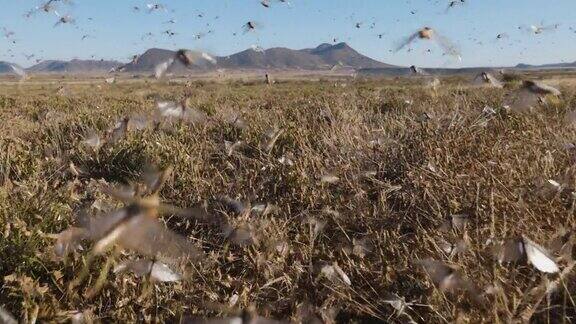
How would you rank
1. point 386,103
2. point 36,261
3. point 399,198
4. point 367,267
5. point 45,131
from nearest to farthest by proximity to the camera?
point 36,261
point 367,267
point 399,198
point 45,131
point 386,103

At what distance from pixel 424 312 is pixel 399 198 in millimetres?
1293

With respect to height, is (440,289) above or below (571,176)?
below

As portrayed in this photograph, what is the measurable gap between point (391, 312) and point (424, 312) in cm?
16

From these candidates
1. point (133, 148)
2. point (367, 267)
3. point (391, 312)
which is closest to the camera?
point (391, 312)

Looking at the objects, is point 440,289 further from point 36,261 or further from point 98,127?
point 98,127

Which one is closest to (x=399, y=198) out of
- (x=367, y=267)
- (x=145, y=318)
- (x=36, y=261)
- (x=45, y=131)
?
(x=367, y=267)

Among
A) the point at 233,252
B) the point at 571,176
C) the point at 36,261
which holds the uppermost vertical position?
the point at 571,176

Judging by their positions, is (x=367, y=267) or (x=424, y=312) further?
(x=367, y=267)

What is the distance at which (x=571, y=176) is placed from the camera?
3.06 m

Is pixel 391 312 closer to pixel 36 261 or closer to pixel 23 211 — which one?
pixel 36 261

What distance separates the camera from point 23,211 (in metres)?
3.11

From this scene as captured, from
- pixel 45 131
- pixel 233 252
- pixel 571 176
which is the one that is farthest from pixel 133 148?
pixel 571 176

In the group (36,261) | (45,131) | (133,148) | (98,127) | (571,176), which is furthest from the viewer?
(98,127)

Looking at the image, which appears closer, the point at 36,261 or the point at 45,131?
the point at 36,261
